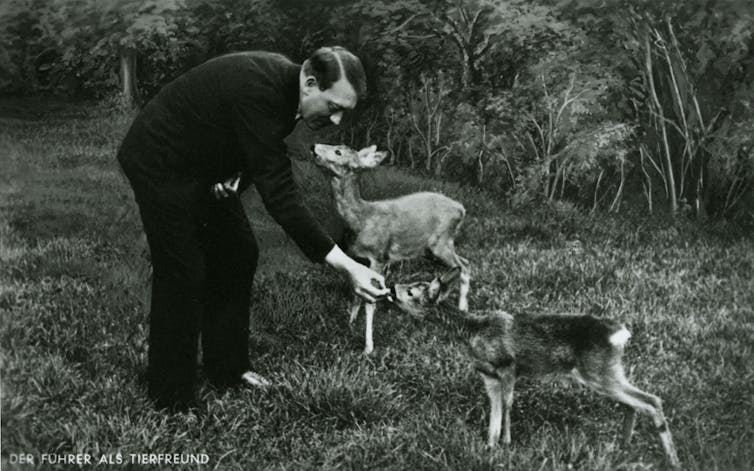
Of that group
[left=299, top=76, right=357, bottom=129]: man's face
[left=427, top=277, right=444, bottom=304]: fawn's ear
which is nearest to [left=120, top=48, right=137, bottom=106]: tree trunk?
[left=299, top=76, right=357, bottom=129]: man's face

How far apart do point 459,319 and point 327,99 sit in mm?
1348

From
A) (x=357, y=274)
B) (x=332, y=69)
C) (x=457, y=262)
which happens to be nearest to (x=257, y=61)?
(x=332, y=69)

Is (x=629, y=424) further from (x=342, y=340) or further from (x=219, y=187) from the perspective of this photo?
(x=219, y=187)

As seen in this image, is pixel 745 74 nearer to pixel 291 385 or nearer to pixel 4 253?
pixel 291 385

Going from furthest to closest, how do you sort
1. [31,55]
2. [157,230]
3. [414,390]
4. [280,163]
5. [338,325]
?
[338,325], [31,55], [414,390], [157,230], [280,163]

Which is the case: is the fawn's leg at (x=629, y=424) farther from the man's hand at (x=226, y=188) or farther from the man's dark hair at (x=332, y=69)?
the man's hand at (x=226, y=188)

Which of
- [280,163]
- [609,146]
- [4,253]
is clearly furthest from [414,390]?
[4,253]

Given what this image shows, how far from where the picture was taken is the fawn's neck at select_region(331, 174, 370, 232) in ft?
16.8

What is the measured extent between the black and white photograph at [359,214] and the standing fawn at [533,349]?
0.04ft

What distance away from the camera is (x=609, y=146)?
4.60m

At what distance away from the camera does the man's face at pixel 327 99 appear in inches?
134

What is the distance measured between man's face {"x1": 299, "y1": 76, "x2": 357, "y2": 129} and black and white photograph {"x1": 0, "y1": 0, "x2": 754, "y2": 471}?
13mm

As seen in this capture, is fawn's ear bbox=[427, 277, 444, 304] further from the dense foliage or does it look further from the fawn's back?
the dense foliage

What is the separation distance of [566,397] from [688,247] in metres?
1.37
